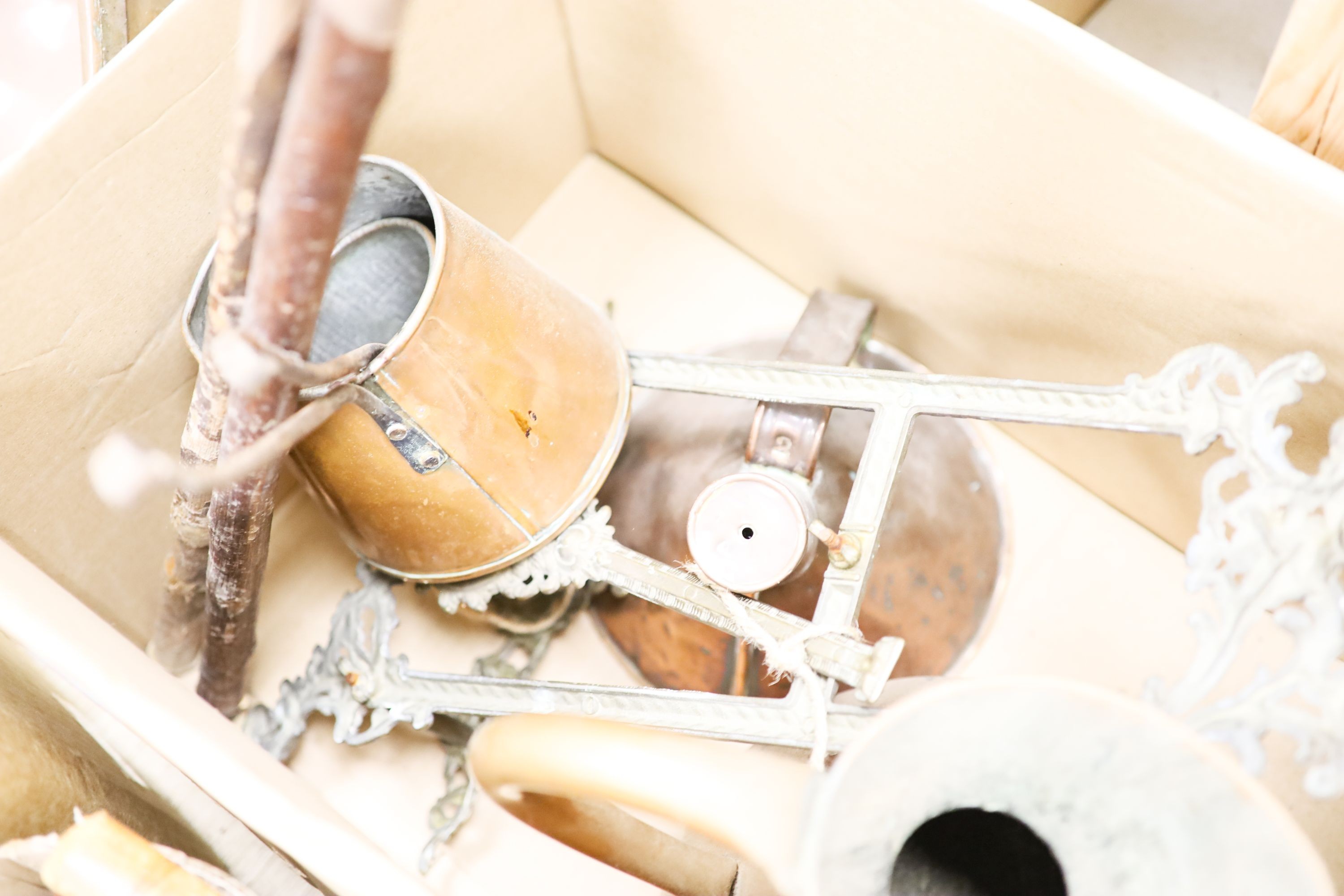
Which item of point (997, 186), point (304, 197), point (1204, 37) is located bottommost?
point (304, 197)

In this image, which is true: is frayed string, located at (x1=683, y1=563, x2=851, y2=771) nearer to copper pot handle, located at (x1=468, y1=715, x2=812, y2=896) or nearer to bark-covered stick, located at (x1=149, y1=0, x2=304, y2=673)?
copper pot handle, located at (x1=468, y1=715, x2=812, y2=896)

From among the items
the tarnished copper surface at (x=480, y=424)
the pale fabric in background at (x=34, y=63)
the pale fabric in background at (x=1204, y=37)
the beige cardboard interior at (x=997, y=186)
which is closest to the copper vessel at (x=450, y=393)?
the tarnished copper surface at (x=480, y=424)

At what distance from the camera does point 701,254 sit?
1109mm

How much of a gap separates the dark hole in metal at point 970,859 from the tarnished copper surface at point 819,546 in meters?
0.18

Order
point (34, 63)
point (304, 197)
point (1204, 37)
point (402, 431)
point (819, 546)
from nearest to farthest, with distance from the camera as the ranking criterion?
1. point (304, 197)
2. point (402, 431)
3. point (819, 546)
4. point (34, 63)
5. point (1204, 37)

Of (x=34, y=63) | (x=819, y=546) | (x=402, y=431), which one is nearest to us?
(x=402, y=431)

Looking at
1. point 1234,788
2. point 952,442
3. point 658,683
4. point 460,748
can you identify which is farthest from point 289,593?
point 1234,788

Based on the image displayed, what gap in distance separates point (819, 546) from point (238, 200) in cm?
44

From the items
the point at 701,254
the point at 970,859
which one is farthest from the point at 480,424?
the point at 701,254

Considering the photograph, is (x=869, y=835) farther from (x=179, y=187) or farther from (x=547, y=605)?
(x=179, y=187)

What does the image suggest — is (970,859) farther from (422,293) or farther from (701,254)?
(701,254)

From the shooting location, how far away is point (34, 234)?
0.65m

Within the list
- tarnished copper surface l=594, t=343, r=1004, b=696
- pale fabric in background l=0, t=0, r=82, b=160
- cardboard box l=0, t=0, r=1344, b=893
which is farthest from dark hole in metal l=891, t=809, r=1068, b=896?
pale fabric in background l=0, t=0, r=82, b=160

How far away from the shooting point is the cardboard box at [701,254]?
64 cm
